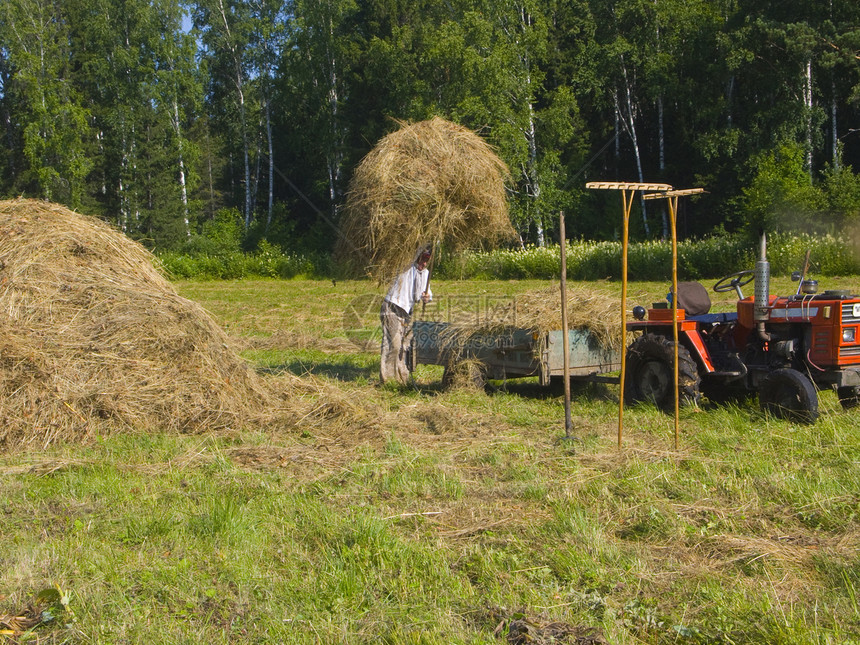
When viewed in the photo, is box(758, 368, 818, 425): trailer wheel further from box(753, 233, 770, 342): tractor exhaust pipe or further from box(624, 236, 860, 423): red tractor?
box(753, 233, 770, 342): tractor exhaust pipe

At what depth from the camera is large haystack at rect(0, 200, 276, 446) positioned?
718cm

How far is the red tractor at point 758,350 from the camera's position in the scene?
696 centimetres

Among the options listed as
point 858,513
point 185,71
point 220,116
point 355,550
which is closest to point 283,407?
point 355,550

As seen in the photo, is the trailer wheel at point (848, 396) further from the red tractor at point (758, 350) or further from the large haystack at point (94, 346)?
the large haystack at point (94, 346)

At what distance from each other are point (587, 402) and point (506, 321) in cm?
128

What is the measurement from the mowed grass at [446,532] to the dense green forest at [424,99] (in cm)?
2373

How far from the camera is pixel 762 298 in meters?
7.25

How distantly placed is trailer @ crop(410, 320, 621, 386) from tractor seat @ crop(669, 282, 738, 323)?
100 centimetres

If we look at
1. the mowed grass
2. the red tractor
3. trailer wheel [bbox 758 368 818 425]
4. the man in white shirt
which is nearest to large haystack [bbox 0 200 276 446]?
the mowed grass

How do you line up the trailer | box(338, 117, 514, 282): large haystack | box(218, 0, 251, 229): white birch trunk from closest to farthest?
the trailer, box(338, 117, 514, 282): large haystack, box(218, 0, 251, 229): white birch trunk

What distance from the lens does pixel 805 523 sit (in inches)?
184

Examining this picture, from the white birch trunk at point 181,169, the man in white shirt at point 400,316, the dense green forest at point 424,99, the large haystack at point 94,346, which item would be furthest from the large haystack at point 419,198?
the white birch trunk at point 181,169

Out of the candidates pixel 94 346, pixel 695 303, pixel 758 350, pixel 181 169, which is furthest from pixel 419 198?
pixel 181 169

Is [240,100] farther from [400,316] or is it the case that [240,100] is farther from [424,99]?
[400,316]
